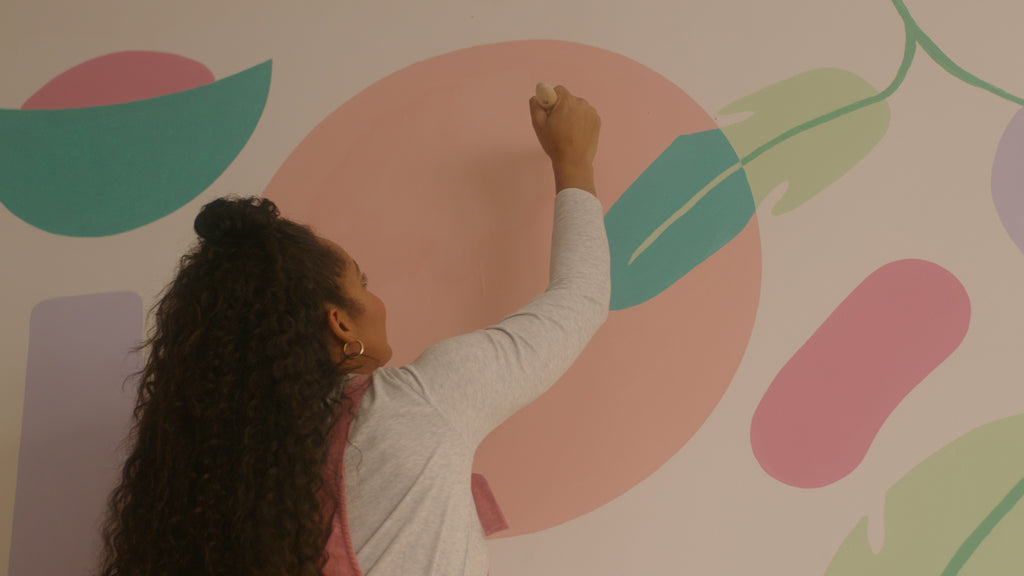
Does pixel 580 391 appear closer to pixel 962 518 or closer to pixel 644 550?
pixel 644 550

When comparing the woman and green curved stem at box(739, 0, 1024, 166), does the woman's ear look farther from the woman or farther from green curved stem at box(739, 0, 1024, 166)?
green curved stem at box(739, 0, 1024, 166)

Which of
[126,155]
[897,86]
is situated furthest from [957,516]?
[126,155]

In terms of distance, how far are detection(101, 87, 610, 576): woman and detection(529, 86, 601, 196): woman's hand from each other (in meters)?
0.18

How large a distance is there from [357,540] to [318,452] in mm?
87

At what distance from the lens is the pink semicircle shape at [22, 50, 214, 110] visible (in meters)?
1.15

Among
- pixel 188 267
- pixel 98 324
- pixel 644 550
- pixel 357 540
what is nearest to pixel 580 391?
pixel 644 550

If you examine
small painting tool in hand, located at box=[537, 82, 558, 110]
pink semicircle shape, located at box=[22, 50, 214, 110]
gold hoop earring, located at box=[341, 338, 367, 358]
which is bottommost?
gold hoop earring, located at box=[341, 338, 367, 358]

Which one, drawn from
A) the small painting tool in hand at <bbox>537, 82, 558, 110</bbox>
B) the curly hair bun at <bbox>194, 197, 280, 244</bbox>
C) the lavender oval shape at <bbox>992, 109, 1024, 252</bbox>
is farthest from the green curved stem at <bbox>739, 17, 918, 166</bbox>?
the curly hair bun at <bbox>194, 197, 280, 244</bbox>

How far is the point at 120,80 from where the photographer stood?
1.16 m

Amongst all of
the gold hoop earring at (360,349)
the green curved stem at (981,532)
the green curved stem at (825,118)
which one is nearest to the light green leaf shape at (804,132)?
the green curved stem at (825,118)

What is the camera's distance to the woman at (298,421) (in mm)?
663

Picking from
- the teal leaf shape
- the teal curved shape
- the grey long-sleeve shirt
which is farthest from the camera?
the teal curved shape

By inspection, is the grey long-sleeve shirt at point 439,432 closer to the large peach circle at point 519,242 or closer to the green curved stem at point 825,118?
the large peach circle at point 519,242

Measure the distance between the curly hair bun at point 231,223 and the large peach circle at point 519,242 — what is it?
284mm
